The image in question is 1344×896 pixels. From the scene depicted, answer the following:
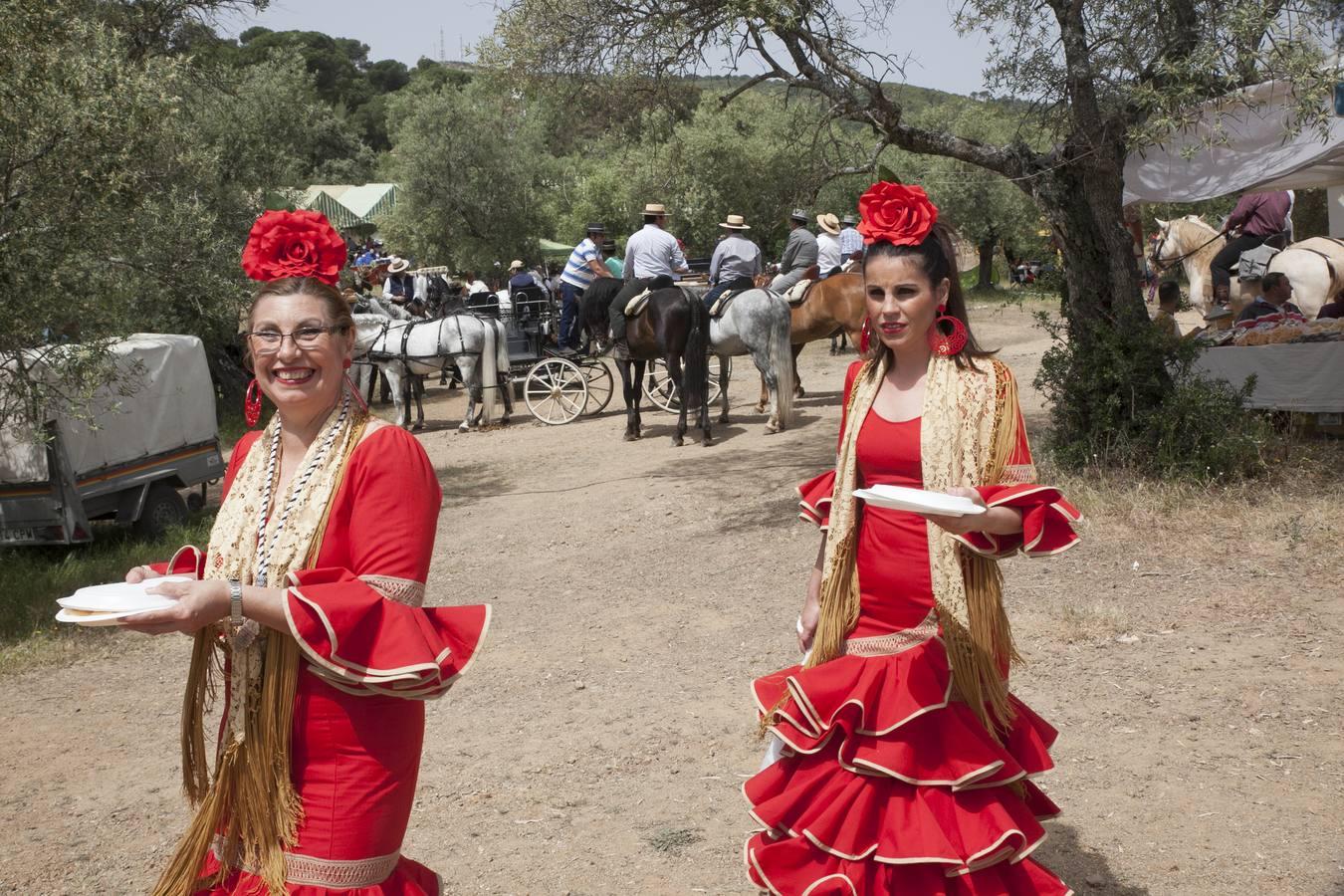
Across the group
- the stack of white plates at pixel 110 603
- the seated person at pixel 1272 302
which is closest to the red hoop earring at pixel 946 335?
the stack of white plates at pixel 110 603

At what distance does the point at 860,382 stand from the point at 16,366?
22.9 feet

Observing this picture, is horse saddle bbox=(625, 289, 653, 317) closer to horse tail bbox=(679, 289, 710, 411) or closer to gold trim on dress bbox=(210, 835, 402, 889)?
horse tail bbox=(679, 289, 710, 411)

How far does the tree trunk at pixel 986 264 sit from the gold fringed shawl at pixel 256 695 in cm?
3400

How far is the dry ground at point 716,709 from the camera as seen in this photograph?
4.12 metres

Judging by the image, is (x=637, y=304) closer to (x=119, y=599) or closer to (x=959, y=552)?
(x=959, y=552)

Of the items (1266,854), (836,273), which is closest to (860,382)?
(1266,854)

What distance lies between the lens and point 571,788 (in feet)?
15.8

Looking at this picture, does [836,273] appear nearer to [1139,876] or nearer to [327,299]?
[1139,876]

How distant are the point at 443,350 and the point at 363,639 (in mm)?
12946

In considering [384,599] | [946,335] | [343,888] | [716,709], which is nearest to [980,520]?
[946,335]

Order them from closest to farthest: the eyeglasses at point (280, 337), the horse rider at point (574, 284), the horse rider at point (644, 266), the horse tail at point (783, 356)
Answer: the eyeglasses at point (280, 337) → the horse tail at point (783, 356) → the horse rider at point (644, 266) → the horse rider at point (574, 284)

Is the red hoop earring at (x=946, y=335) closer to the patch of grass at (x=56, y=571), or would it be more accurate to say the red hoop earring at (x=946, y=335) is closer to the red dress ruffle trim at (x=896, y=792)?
the red dress ruffle trim at (x=896, y=792)

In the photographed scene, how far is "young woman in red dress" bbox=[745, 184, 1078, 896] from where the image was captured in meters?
2.78

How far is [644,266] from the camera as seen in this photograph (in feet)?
44.0
